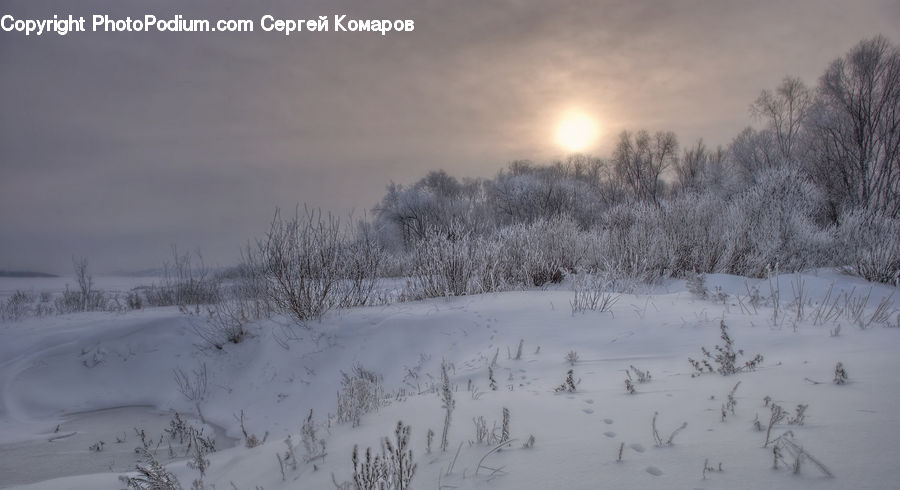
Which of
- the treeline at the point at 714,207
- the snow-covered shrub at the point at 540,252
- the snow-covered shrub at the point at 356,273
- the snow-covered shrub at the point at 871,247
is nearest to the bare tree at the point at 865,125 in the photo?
the treeline at the point at 714,207

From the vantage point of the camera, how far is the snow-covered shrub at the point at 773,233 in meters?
11.4

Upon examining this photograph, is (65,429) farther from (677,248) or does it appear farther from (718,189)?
(718,189)

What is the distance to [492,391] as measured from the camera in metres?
3.51

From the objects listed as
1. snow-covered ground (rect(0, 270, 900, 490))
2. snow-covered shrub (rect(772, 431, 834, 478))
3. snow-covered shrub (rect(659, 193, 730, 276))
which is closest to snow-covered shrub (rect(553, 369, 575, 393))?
snow-covered ground (rect(0, 270, 900, 490))

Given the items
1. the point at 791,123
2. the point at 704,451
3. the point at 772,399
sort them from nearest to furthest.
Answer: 1. the point at 704,451
2. the point at 772,399
3. the point at 791,123

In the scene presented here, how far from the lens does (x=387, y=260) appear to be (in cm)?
1744

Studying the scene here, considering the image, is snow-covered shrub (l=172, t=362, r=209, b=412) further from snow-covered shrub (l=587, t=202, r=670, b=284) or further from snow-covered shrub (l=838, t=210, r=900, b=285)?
snow-covered shrub (l=838, t=210, r=900, b=285)

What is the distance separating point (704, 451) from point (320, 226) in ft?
24.1

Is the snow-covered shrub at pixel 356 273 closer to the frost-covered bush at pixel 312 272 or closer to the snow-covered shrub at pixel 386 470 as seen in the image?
the frost-covered bush at pixel 312 272

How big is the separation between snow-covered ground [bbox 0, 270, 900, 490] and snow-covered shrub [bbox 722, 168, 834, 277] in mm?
1991

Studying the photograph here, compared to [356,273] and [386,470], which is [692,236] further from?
[386,470]

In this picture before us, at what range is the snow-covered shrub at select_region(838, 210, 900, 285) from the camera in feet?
30.8

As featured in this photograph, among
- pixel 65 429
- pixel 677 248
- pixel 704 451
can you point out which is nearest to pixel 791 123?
pixel 677 248

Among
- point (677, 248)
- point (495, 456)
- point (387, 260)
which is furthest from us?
point (387, 260)
